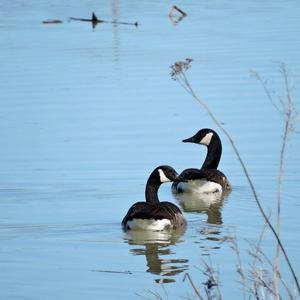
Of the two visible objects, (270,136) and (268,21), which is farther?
(268,21)

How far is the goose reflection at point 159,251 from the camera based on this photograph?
962 cm

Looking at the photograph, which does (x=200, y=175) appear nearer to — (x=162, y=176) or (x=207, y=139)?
(x=207, y=139)

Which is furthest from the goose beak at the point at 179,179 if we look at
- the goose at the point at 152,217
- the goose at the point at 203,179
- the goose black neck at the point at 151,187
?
the goose at the point at 152,217

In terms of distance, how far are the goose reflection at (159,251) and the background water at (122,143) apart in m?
0.03

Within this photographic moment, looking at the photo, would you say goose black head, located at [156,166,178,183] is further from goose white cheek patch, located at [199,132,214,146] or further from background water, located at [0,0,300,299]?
goose white cheek patch, located at [199,132,214,146]

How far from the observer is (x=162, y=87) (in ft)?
63.5

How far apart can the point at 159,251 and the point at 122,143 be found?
474 centimetres

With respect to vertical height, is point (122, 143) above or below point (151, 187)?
above

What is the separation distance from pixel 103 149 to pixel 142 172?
48.4 inches

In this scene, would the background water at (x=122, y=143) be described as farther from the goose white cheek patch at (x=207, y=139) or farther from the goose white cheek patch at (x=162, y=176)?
the goose white cheek patch at (x=162, y=176)

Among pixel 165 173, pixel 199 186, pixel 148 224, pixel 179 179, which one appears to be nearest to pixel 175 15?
pixel 199 186

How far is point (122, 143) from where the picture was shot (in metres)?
15.2

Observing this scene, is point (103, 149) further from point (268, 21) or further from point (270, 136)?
point (268, 21)

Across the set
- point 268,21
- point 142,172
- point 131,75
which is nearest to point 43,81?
point 131,75
